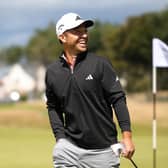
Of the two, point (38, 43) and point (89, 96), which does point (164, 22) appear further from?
point (89, 96)

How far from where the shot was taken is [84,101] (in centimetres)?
587

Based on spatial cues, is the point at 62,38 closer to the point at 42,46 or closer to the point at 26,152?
the point at 26,152

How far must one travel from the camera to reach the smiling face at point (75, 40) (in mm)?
5973

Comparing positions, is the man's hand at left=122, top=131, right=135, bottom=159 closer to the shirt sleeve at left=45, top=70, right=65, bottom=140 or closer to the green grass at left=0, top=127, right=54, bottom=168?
the shirt sleeve at left=45, top=70, right=65, bottom=140

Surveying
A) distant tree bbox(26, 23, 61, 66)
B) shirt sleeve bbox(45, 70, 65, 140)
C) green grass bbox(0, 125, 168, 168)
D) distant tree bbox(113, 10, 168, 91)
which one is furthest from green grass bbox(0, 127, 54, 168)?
distant tree bbox(26, 23, 61, 66)

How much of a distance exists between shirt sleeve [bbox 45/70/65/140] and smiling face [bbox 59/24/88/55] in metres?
0.30

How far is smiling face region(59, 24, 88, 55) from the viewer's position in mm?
5973

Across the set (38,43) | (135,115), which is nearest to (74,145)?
(135,115)

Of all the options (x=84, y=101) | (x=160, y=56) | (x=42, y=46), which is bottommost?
(x=42, y=46)

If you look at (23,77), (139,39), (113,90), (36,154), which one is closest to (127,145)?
(113,90)

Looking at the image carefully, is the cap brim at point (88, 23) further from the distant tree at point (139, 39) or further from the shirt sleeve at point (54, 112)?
the distant tree at point (139, 39)

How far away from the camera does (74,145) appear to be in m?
5.99

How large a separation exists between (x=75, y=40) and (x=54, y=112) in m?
0.73

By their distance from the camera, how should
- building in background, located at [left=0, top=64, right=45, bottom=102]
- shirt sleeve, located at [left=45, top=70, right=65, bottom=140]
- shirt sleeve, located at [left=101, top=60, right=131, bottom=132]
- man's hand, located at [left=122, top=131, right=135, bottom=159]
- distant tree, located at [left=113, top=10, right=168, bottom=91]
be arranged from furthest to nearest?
building in background, located at [left=0, top=64, right=45, bottom=102]
distant tree, located at [left=113, top=10, right=168, bottom=91]
shirt sleeve, located at [left=45, top=70, right=65, bottom=140]
shirt sleeve, located at [left=101, top=60, right=131, bottom=132]
man's hand, located at [left=122, top=131, right=135, bottom=159]
